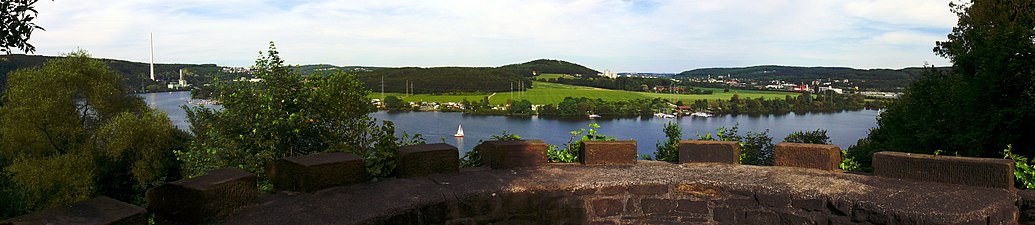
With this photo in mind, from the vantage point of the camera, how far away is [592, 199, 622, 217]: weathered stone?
169 inches

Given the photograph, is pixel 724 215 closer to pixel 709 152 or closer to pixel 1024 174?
pixel 709 152

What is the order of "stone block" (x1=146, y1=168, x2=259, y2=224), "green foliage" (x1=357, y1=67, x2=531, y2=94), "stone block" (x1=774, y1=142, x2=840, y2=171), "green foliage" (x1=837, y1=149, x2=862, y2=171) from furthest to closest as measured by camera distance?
1. "green foliage" (x1=357, y1=67, x2=531, y2=94)
2. "green foliage" (x1=837, y1=149, x2=862, y2=171)
3. "stone block" (x1=774, y1=142, x2=840, y2=171)
4. "stone block" (x1=146, y1=168, x2=259, y2=224)

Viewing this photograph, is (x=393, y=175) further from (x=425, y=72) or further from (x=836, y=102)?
(x=836, y=102)

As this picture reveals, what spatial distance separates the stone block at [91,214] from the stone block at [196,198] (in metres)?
0.35

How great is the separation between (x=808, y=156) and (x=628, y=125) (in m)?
59.8

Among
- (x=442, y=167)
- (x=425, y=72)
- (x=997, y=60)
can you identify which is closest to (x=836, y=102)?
(x=425, y=72)

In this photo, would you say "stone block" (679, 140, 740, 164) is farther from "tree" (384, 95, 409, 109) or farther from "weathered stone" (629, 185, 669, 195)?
"tree" (384, 95, 409, 109)

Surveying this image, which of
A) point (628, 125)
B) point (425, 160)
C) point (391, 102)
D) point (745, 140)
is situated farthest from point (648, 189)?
point (628, 125)

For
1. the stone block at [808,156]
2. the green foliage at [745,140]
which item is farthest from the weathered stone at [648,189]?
the green foliage at [745,140]

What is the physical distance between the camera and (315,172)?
360 centimetres

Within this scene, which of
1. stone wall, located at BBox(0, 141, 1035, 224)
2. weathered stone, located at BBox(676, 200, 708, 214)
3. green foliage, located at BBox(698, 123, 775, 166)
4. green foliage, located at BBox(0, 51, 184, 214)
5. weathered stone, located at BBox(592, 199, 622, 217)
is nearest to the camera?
stone wall, located at BBox(0, 141, 1035, 224)

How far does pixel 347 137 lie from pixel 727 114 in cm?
6593

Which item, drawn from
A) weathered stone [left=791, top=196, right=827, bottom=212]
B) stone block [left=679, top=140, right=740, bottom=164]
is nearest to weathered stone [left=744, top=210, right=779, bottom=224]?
weathered stone [left=791, top=196, right=827, bottom=212]

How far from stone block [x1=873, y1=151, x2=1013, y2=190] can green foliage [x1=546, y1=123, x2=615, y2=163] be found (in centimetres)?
241
